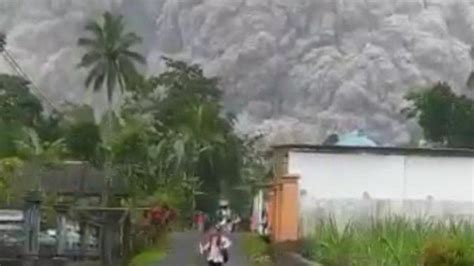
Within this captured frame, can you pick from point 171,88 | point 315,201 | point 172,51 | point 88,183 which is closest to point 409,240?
point 315,201

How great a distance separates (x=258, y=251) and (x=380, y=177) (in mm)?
4299

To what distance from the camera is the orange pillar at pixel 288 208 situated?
33125 millimetres

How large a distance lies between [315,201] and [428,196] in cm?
333

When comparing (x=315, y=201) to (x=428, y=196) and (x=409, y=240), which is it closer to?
(x=428, y=196)

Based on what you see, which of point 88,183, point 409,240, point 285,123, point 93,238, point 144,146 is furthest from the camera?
point 285,123

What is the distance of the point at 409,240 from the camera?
67.9 ft

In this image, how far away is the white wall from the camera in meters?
33.5

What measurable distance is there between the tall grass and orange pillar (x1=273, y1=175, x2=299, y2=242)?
6429mm

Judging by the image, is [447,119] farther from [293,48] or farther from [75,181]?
[293,48]

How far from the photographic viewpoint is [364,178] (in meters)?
34.0

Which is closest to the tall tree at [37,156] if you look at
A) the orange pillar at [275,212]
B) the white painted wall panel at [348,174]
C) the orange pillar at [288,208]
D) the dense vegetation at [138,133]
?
the dense vegetation at [138,133]

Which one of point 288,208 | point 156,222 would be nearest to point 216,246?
point 288,208

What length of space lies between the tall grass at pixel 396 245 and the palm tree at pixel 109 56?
60434 mm

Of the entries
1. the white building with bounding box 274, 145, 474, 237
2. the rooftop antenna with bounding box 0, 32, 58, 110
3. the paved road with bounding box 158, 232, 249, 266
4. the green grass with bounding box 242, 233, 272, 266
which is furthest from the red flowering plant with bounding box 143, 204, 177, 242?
the rooftop antenna with bounding box 0, 32, 58, 110
